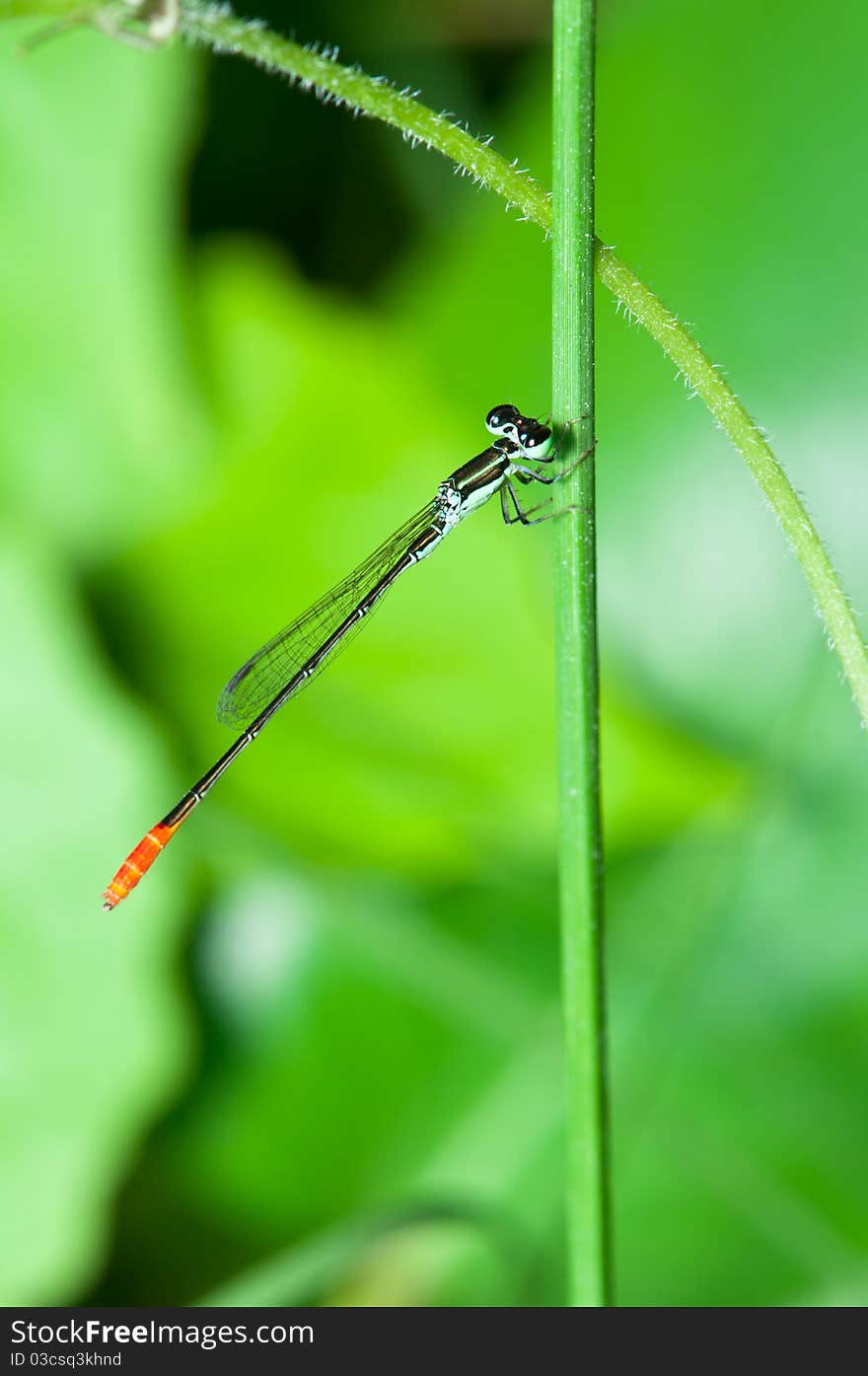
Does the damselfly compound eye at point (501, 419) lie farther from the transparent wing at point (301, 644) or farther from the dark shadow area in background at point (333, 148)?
the dark shadow area in background at point (333, 148)

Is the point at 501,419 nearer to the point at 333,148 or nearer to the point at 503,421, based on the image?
the point at 503,421

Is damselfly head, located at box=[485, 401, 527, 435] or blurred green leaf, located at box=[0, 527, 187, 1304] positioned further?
blurred green leaf, located at box=[0, 527, 187, 1304]

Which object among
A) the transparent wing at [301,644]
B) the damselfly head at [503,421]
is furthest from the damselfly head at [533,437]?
the transparent wing at [301,644]

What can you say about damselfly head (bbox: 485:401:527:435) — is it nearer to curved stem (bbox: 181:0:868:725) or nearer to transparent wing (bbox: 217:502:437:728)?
transparent wing (bbox: 217:502:437:728)

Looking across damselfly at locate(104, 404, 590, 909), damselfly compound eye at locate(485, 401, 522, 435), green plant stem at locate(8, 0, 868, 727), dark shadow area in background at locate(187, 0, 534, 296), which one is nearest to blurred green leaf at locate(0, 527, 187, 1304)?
damselfly at locate(104, 404, 590, 909)

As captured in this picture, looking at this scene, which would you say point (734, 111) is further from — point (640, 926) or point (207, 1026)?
point (207, 1026)
